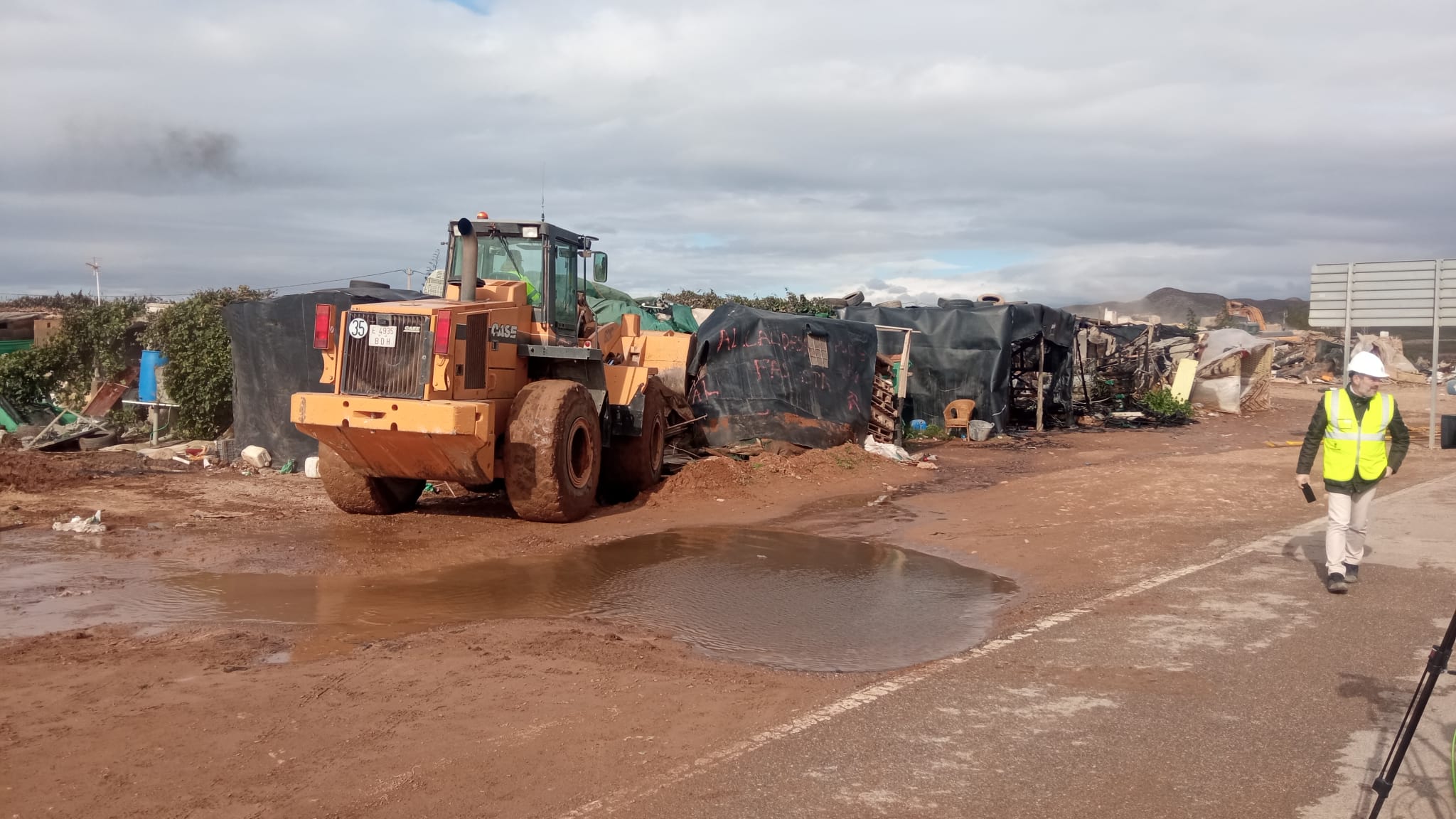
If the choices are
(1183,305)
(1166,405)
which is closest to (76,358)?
(1166,405)

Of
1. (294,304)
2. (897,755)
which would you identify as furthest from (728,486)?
(897,755)

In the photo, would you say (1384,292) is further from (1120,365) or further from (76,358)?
(76,358)

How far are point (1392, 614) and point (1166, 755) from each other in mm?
3293

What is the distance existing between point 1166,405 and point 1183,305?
183 ft

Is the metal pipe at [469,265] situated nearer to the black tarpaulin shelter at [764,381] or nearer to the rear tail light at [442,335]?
the rear tail light at [442,335]

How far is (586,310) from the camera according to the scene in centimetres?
1270

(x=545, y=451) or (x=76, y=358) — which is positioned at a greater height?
(x=76, y=358)

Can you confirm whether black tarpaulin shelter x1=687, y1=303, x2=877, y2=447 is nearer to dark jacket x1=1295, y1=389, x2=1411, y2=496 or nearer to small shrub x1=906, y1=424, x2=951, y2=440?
small shrub x1=906, y1=424, x2=951, y2=440

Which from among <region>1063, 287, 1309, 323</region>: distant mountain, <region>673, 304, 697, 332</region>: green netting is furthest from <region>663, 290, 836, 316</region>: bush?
<region>1063, 287, 1309, 323</region>: distant mountain

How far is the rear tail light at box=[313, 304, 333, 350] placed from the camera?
9.78 meters

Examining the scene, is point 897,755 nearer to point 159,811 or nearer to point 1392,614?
point 159,811

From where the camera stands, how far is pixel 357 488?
1080 cm

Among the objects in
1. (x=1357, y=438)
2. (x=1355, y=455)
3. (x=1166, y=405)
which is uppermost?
(x=1357, y=438)

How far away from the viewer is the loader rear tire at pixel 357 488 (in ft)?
35.3
